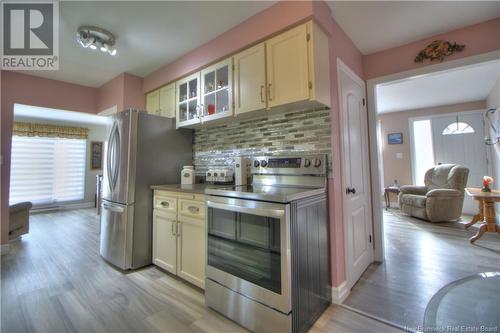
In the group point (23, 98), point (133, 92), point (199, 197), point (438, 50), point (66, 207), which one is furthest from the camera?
point (66, 207)

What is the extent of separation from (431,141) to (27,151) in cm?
942

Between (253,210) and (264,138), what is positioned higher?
(264,138)

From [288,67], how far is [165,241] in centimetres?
199

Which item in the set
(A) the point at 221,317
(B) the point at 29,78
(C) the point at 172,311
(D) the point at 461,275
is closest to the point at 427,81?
(D) the point at 461,275

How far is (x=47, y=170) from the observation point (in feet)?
18.0

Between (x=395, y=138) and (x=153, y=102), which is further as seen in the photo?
(x=395, y=138)

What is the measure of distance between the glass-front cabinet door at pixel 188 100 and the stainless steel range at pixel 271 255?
45.9 inches

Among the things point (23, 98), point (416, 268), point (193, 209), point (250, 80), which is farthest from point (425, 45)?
point (23, 98)

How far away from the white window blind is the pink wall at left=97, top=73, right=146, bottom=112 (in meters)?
3.37

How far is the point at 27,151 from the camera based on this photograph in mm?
5203

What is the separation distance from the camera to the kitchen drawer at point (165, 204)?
2199 mm

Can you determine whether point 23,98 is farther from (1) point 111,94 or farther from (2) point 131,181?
(2) point 131,181

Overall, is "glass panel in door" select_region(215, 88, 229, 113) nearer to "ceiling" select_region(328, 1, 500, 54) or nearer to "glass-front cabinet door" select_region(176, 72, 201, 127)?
"glass-front cabinet door" select_region(176, 72, 201, 127)

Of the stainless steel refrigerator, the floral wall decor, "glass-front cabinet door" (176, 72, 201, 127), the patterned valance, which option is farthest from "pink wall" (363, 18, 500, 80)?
the patterned valance
